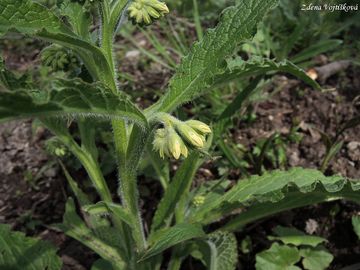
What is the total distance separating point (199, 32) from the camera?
156 inches

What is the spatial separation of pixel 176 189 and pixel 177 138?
741 millimetres

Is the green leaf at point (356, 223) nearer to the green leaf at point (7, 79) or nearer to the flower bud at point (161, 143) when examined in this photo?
the flower bud at point (161, 143)

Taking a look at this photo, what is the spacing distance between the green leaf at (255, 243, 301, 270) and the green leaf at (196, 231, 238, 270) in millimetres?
148

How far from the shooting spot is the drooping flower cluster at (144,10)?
2139 millimetres

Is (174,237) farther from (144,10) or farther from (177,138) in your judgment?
(144,10)

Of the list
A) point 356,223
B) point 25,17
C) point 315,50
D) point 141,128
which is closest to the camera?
Answer: point 25,17

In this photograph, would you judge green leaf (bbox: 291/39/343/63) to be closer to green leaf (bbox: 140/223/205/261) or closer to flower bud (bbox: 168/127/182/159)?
green leaf (bbox: 140/223/205/261)

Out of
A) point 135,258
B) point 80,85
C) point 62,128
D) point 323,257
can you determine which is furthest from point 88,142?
point 323,257

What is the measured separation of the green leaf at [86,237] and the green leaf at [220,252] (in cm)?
45

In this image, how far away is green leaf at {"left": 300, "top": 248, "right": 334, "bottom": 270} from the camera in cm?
275

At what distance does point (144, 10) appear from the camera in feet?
7.07

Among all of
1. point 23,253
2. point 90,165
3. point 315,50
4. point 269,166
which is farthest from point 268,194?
point 315,50

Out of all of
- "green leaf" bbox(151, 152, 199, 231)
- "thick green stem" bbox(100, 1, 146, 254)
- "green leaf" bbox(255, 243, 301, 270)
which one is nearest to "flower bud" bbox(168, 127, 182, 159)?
"thick green stem" bbox(100, 1, 146, 254)

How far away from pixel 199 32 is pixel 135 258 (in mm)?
2002
